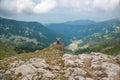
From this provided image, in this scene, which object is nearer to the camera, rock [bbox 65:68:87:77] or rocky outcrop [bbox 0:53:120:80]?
rocky outcrop [bbox 0:53:120:80]

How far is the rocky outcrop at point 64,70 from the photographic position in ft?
164

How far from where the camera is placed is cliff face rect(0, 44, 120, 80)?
5019 centimetres

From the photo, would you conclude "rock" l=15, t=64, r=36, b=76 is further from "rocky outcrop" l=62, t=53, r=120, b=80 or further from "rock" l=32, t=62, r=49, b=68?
"rocky outcrop" l=62, t=53, r=120, b=80

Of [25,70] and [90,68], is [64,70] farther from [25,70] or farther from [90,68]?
[25,70]

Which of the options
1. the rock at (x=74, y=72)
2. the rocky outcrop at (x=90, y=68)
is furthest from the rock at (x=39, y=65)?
the rock at (x=74, y=72)

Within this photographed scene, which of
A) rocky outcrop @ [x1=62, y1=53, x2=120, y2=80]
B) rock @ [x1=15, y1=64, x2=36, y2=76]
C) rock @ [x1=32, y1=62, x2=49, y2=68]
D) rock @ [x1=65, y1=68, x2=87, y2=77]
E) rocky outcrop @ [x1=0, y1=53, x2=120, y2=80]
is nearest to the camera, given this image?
rocky outcrop @ [x1=0, y1=53, x2=120, y2=80]

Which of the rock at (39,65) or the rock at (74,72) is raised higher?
the rock at (39,65)

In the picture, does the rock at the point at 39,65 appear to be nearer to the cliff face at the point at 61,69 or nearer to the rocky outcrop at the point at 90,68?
the cliff face at the point at 61,69

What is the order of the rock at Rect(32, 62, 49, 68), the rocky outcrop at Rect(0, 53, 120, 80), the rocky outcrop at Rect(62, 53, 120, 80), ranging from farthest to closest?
the rock at Rect(32, 62, 49, 68) < the rocky outcrop at Rect(62, 53, 120, 80) < the rocky outcrop at Rect(0, 53, 120, 80)

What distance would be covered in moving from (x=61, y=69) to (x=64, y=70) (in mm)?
1036

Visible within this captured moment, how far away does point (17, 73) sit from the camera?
51.0 m

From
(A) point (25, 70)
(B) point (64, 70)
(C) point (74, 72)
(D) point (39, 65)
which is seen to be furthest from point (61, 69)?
(A) point (25, 70)

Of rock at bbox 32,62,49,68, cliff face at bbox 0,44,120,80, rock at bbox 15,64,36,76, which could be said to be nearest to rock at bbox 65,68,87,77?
cliff face at bbox 0,44,120,80

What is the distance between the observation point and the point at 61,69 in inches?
2127
